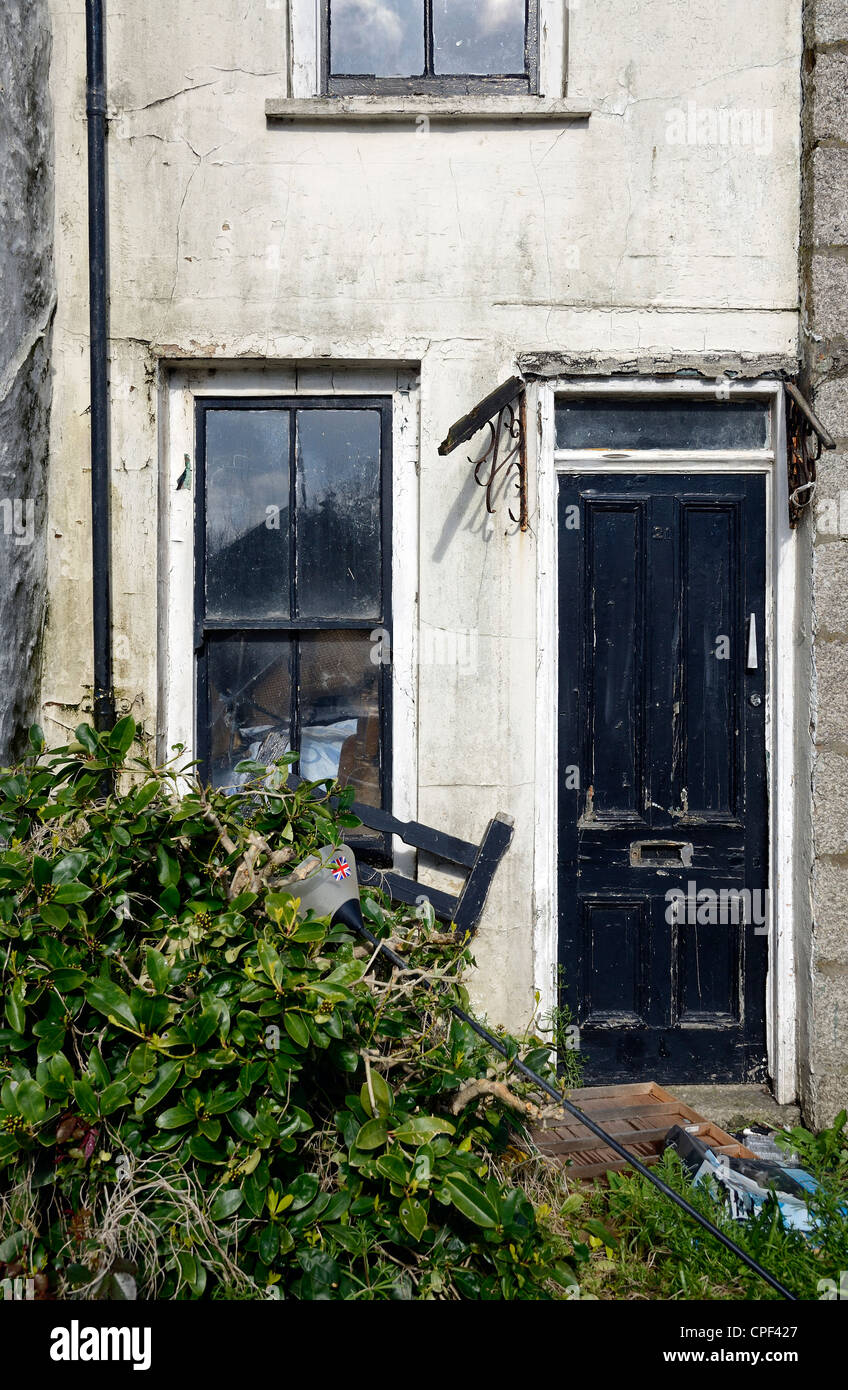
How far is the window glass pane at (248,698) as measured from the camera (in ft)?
12.8

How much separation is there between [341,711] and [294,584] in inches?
22.0

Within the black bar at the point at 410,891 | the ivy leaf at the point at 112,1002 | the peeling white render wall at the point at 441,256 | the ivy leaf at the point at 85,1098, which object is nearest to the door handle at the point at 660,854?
the peeling white render wall at the point at 441,256

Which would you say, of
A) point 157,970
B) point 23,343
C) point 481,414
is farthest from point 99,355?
point 157,970

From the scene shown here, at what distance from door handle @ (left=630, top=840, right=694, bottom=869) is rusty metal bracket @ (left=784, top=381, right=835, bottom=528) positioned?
1372mm

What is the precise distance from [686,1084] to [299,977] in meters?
2.11

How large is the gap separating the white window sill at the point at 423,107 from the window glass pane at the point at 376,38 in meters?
0.24

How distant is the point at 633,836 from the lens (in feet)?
12.6

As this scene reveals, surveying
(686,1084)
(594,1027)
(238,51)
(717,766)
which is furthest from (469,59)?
(686,1084)

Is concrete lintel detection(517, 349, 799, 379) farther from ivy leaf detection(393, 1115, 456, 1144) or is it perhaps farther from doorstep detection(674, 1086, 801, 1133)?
doorstep detection(674, 1086, 801, 1133)

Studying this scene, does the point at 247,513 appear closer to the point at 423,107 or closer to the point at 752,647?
the point at 423,107

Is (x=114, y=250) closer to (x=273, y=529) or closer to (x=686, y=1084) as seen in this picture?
(x=273, y=529)

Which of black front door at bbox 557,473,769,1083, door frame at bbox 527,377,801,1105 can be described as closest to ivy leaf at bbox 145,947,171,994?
door frame at bbox 527,377,801,1105

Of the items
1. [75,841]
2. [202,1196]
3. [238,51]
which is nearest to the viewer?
[202,1196]

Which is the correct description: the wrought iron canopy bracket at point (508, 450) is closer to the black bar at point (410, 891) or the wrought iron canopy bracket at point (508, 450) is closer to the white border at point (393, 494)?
the white border at point (393, 494)
